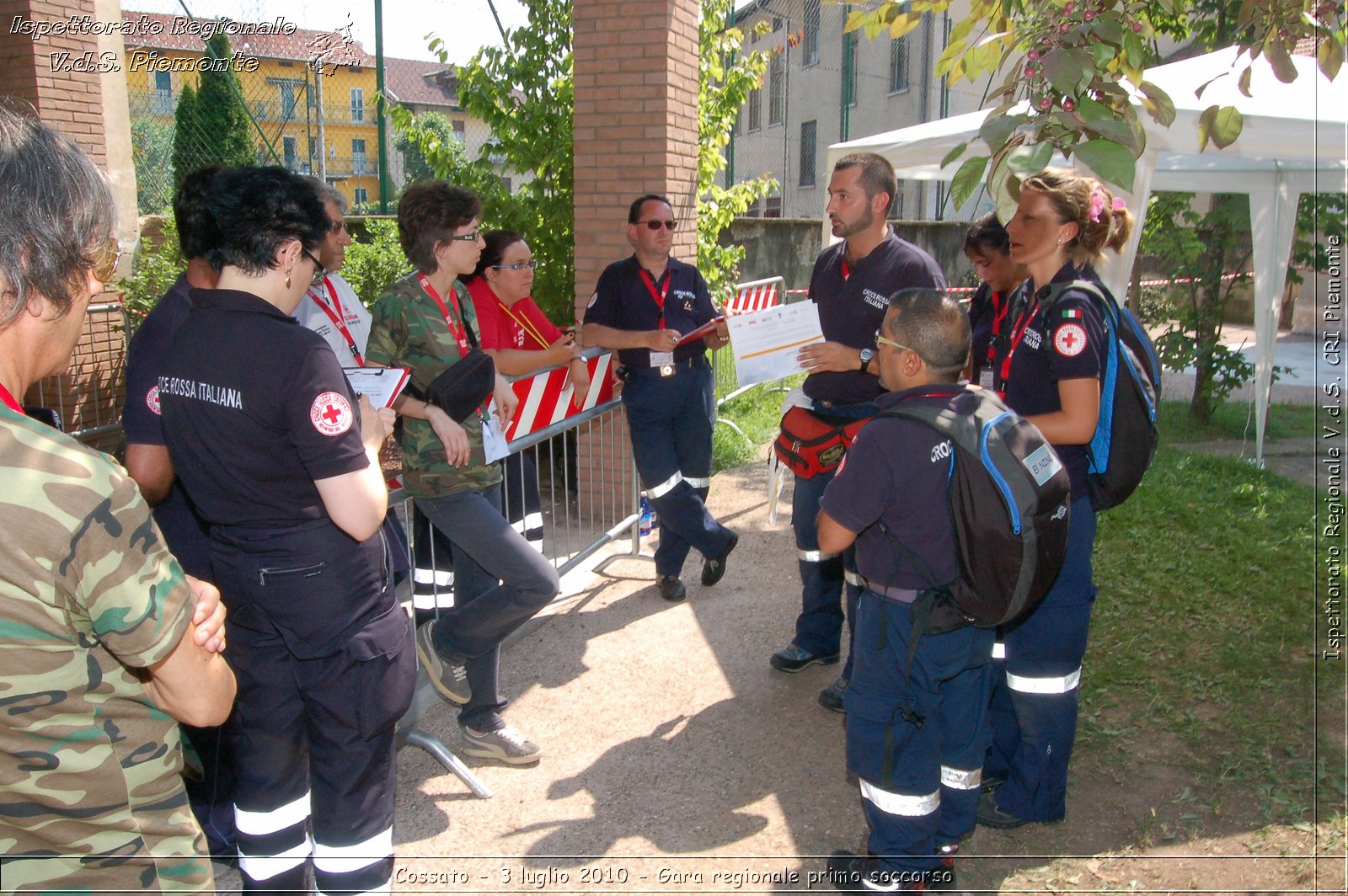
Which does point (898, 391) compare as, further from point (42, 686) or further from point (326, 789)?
point (42, 686)

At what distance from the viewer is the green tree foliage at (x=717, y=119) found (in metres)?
7.41

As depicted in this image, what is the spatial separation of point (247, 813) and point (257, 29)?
8.77 meters

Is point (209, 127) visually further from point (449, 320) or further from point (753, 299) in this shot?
point (449, 320)

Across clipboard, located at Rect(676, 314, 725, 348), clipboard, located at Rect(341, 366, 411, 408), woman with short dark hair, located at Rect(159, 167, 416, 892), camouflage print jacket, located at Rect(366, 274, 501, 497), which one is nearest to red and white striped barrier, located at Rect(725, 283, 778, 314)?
clipboard, located at Rect(676, 314, 725, 348)

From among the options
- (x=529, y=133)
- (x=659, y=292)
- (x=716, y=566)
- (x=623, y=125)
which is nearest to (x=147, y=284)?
(x=529, y=133)

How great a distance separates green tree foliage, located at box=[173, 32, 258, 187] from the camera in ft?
33.8

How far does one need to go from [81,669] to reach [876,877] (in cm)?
235

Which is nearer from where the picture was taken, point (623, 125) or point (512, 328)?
point (512, 328)

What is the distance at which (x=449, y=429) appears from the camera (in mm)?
3387

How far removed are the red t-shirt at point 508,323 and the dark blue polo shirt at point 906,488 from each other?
2283mm

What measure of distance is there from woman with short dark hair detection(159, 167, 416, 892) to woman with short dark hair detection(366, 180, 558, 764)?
0.98 metres

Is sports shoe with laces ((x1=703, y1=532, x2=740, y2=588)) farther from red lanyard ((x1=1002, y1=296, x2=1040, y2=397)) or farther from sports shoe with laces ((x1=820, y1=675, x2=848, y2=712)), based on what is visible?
red lanyard ((x1=1002, y1=296, x2=1040, y2=397))

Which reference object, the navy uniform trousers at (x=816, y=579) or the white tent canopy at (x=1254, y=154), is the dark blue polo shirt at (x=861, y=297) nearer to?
the navy uniform trousers at (x=816, y=579)

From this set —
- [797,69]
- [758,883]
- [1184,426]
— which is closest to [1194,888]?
[758,883]
